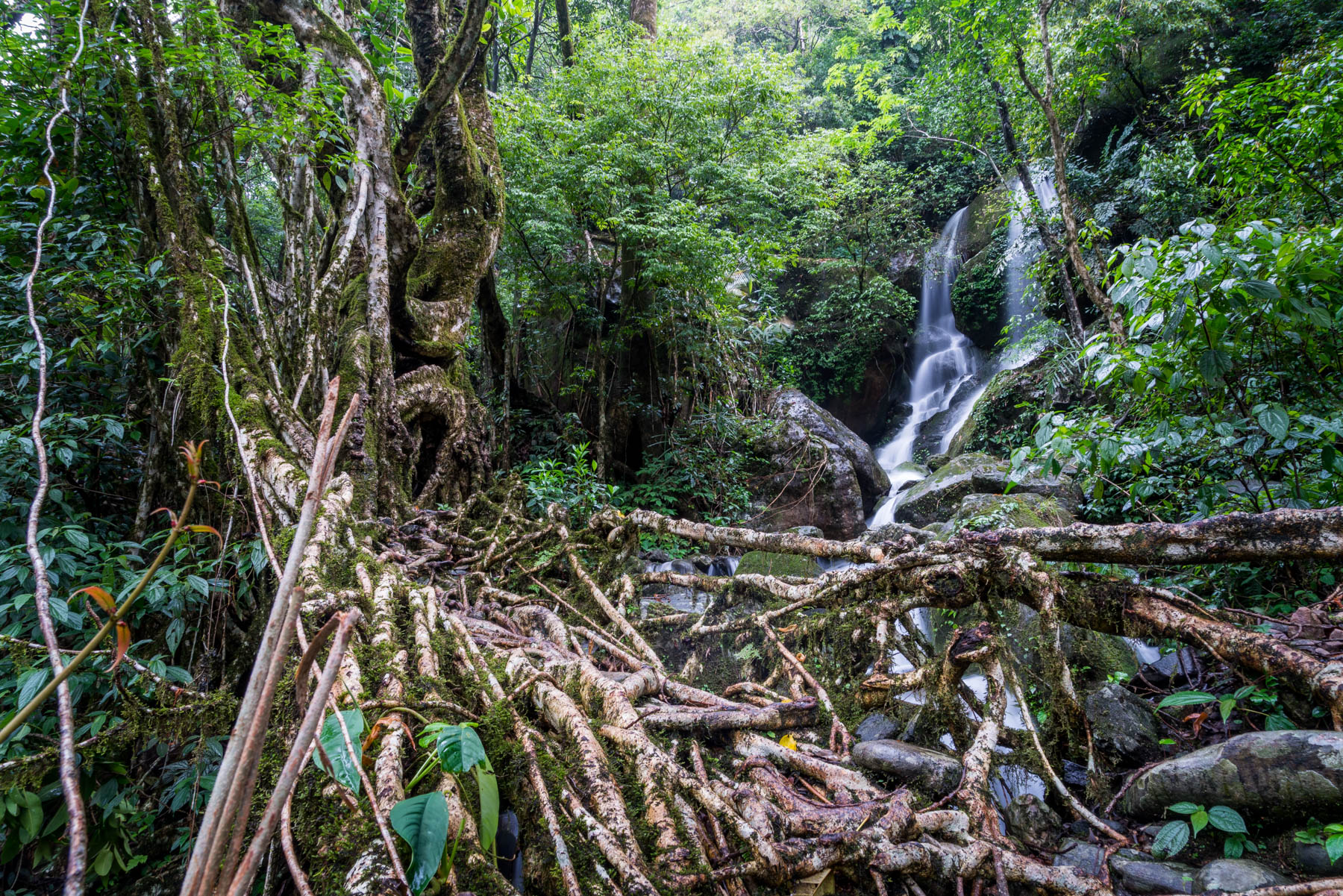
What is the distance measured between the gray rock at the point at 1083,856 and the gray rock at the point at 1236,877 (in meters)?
0.26

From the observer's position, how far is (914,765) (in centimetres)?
234

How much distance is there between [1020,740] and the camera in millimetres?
2229

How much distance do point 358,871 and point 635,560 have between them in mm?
3512

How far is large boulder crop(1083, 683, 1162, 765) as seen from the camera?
2.83 m

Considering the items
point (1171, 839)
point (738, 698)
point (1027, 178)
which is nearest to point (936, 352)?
point (1027, 178)

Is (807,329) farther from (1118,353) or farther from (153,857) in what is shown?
(153,857)

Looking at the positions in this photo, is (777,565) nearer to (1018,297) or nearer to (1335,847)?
(1335,847)

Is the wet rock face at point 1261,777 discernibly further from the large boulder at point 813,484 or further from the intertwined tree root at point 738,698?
the large boulder at point 813,484

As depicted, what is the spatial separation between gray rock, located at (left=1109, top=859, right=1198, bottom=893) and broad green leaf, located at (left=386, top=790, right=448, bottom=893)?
2321 millimetres

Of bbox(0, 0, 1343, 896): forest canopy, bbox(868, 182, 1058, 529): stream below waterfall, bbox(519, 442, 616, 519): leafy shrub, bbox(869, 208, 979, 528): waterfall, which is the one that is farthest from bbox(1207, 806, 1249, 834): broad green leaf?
bbox(869, 208, 979, 528): waterfall

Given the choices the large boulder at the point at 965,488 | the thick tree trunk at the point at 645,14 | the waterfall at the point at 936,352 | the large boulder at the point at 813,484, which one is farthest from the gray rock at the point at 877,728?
the thick tree trunk at the point at 645,14

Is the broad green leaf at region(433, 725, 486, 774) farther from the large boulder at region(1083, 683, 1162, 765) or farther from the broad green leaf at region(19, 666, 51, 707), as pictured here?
the large boulder at region(1083, 683, 1162, 765)

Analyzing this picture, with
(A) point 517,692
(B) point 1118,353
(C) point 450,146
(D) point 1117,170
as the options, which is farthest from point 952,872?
(D) point 1117,170

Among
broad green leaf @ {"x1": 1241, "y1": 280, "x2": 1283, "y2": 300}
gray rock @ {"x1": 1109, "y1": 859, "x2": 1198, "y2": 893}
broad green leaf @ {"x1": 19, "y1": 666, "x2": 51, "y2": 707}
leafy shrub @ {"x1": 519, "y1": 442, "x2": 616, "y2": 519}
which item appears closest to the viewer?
broad green leaf @ {"x1": 19, "y1": 666, "x2": 51, "y2": 707}
